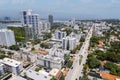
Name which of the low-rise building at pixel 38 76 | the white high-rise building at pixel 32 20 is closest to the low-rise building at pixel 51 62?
the low-rise building at pixel 38 76

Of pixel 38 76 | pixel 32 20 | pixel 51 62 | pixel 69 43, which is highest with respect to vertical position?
pixel 32 20

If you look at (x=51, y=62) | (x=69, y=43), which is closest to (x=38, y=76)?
(x=51, y=62)

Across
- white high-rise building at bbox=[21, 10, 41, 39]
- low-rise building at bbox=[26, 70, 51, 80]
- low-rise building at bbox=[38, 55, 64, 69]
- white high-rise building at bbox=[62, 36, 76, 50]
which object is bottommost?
low-rise building at bbox=[26, 70, 51, 80]

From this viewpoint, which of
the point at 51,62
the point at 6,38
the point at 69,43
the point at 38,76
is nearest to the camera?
the point at 38,76

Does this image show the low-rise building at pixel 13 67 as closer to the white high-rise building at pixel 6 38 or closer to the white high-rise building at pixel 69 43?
the white high-rise building at pixel 69 43

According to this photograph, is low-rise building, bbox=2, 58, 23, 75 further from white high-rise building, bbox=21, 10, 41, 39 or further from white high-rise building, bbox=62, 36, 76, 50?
white high-rise building, bbox=21, 10, 41, 39

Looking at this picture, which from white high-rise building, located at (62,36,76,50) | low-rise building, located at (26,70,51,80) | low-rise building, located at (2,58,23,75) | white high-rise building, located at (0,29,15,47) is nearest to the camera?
low-rise building, located at (26,70,51,80)

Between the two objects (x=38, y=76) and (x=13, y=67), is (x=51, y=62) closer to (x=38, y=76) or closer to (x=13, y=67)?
(x=38, y=76)

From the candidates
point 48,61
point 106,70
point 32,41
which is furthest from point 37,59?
point 32,41

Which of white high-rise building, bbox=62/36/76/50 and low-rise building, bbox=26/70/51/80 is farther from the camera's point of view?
white high-rise building, bbox=62/36/76/50

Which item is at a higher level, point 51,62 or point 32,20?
point 32,20

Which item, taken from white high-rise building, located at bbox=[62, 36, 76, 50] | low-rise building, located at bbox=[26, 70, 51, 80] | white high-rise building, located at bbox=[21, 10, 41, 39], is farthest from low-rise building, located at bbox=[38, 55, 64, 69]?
white high-rise building, located at bbox=[21, 10, 41, 39]
